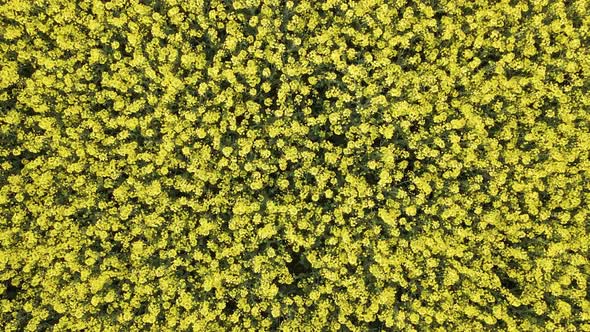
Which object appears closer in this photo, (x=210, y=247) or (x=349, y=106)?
(x=210, y=247)

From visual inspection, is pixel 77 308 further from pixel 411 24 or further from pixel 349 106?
pixel 411 24

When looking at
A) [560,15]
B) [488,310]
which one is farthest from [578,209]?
[560,15]

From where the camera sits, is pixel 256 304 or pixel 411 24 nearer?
pixel 256 304

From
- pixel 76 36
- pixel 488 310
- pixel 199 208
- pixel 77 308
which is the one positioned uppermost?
pixel 76 36

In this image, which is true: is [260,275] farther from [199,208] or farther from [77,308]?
[77,308]

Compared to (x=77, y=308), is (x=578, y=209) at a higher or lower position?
higher

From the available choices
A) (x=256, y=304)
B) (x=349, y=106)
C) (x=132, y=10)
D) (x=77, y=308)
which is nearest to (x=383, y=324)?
(x=256, y=304)
